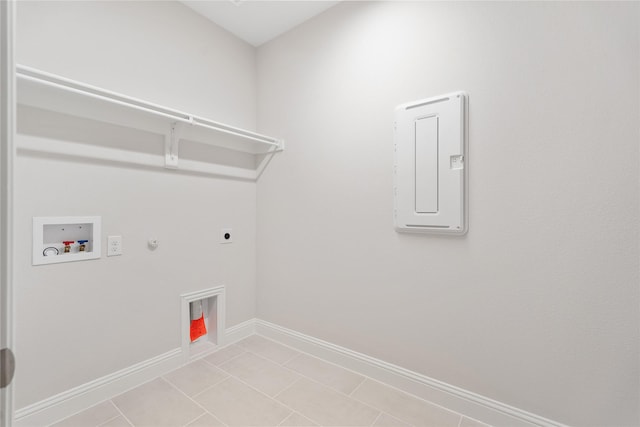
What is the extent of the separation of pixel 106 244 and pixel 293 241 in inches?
48.7

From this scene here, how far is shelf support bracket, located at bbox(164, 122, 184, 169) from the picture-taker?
1.94 m

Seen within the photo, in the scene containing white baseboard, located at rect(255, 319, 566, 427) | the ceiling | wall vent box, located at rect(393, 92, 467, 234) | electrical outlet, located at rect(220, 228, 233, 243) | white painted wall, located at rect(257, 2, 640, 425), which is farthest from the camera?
electrical outlet, located at rect(220, 228, 233, 243)

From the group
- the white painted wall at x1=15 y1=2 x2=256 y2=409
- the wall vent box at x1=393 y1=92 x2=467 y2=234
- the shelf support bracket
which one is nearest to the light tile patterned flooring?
the white painted wall at x1=15 y1=2 x2=256 y2=409

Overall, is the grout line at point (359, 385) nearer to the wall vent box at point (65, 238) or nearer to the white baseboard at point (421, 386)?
the white baseboard at point (421, 386)

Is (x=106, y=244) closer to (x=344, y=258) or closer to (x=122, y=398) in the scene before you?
(x=122, y=398)

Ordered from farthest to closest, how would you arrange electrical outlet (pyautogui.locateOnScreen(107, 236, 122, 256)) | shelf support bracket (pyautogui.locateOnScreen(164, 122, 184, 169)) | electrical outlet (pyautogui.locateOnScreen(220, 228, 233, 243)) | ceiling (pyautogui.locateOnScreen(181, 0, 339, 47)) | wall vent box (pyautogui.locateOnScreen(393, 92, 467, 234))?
electrical outlet (pyautogui.locateOnScreen(220, 228, 233, 243)), ceiling (pyautogui.locateOnScreen(181, 0, 339, 47)), shelf support bracket (pyautogui.locateOnScreen(164, 122, 184, 169)), electrical outlet (pyautogui.locateOnScreen(107, 236, 122, 256)), wall vent box (pyautogui.locateOnScreen(393, 92, 467, 234))

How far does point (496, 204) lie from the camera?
1503mm

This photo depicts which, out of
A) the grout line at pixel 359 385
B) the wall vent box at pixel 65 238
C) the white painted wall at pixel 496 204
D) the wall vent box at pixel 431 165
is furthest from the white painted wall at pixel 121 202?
the wall vent box at pixel 431 165

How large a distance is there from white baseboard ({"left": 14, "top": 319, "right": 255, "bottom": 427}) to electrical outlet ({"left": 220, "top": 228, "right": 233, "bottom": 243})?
83cm

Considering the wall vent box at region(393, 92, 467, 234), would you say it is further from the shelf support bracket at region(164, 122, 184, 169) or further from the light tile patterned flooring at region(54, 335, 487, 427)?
the shelf support bracket at region(164, 122, 184, 169)

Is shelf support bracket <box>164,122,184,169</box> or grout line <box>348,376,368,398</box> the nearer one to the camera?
grout line <box>348,376,368,398</box>

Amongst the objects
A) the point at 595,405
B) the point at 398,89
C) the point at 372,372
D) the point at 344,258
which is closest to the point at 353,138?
the point at 398,89

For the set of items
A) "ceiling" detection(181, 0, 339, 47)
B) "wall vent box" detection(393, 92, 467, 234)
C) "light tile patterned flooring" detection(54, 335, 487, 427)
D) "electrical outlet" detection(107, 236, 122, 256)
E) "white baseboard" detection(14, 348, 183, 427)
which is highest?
"ceiling" detection(181, 0, 339, 47)

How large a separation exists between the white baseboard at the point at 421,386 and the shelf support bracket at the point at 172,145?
1564 mm
